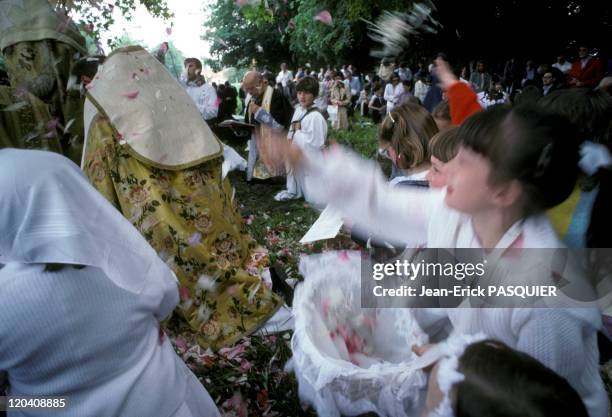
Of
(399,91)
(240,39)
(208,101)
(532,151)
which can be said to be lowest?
(399,91)

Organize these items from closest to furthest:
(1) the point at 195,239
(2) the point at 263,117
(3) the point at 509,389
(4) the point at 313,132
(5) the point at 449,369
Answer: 1. (3) the point at 509,389
2. (5) the point at 449,369
3. (1) the point at 195,239
4. (4) the point at 313,132
5. (2) the point at 263,117

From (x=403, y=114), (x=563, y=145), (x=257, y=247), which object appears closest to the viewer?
(x=563, y=145)

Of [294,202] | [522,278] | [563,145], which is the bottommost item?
[294,202]

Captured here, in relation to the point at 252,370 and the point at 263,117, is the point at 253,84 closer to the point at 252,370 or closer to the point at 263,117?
the point at 263,117

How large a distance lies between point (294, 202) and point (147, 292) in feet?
17.8

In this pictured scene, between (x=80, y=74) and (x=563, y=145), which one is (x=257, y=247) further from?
(x=563, y=145)

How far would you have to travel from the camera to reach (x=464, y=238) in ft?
4.88

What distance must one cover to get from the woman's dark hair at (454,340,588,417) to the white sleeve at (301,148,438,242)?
33.3 inches

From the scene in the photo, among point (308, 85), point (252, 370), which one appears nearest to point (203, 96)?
point (308, 85)

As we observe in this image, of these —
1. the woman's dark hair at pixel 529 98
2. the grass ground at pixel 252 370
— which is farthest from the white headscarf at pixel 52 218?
the grass ground at pixel 252 370

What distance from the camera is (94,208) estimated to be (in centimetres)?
144

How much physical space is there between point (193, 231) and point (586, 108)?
2.47 meters

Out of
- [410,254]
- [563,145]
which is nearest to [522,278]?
[563,145]

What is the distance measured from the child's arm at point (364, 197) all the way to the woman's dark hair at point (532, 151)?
0.58 m
